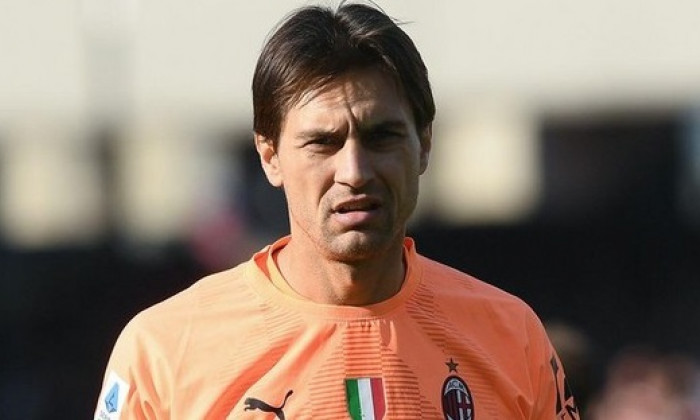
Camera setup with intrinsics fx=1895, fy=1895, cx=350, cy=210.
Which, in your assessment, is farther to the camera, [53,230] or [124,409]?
[53,230]

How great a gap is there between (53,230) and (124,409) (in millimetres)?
10572

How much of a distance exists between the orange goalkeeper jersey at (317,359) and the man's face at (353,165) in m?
0.19

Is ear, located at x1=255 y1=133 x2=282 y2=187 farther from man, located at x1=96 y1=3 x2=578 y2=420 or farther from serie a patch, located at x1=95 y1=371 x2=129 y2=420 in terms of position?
serie a patch, located at x1=95 y1=371 x2=129 y2=420

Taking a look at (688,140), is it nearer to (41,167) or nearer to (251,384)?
(41,167)

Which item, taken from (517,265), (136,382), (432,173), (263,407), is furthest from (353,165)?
(432,173)

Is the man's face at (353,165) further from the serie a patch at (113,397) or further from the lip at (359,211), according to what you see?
the serie a patch at (113,397)

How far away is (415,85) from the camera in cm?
442

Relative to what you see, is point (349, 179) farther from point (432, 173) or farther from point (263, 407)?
point (432, 173)

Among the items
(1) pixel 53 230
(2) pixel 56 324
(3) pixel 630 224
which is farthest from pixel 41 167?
(3) pixel 630 224

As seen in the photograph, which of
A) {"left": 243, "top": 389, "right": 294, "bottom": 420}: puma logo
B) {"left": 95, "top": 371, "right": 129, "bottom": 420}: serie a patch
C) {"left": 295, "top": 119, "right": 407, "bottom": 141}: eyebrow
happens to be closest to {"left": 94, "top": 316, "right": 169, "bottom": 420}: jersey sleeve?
{"left": 95, "top": 371, "right": 129, "bottom": 420}: serie a patch

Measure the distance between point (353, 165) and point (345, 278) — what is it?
0.31 metres

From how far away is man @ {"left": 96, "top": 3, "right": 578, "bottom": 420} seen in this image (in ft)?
14.1

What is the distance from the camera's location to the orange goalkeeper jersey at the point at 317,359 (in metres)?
4.31

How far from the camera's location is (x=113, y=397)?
174 inches
